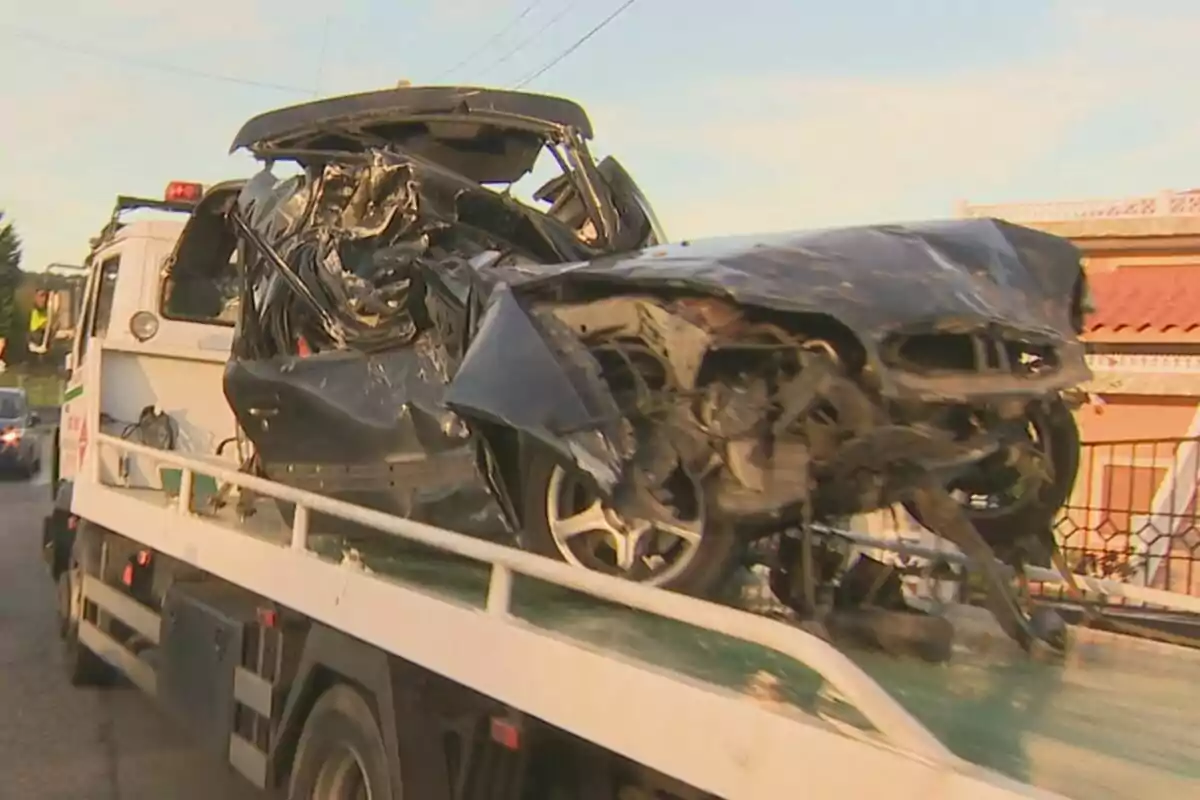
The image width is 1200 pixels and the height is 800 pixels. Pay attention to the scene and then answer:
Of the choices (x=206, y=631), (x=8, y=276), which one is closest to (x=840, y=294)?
(x=206, y=631)

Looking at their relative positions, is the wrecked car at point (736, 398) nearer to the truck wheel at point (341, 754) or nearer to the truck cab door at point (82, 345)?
the truck wheel at point (341, 754)

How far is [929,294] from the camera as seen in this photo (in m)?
3.93

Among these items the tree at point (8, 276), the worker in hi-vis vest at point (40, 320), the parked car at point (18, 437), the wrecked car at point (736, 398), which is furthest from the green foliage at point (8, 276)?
the wrecked car at point (736, 398)

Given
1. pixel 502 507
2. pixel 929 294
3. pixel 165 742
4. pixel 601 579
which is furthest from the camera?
pixel 165 742

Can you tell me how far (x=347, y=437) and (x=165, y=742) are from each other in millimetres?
3045

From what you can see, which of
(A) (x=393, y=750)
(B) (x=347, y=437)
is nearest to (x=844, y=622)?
(A) (x=393, y=750)

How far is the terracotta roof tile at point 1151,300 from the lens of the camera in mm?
13398

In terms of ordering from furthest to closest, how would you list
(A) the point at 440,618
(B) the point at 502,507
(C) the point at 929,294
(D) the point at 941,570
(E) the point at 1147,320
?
(E) the point at 1147,320 < (D) the point at 941,570 < (B) the point at 502,507 < (A) the point at 440,618 < (C) the point at 929,294

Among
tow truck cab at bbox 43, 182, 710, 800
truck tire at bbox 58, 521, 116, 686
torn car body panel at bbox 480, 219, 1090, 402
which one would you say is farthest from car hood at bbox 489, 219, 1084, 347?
truck tire at bbox 58, 521, 116, 686

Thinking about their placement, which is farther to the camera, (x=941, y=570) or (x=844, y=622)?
(x=941, y=570)

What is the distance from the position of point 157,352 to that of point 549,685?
21.3 ft

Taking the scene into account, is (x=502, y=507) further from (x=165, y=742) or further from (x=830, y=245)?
(x=165, y=742)

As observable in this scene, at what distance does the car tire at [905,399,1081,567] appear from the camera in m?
4.38

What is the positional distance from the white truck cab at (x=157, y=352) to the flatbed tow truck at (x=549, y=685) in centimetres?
194
